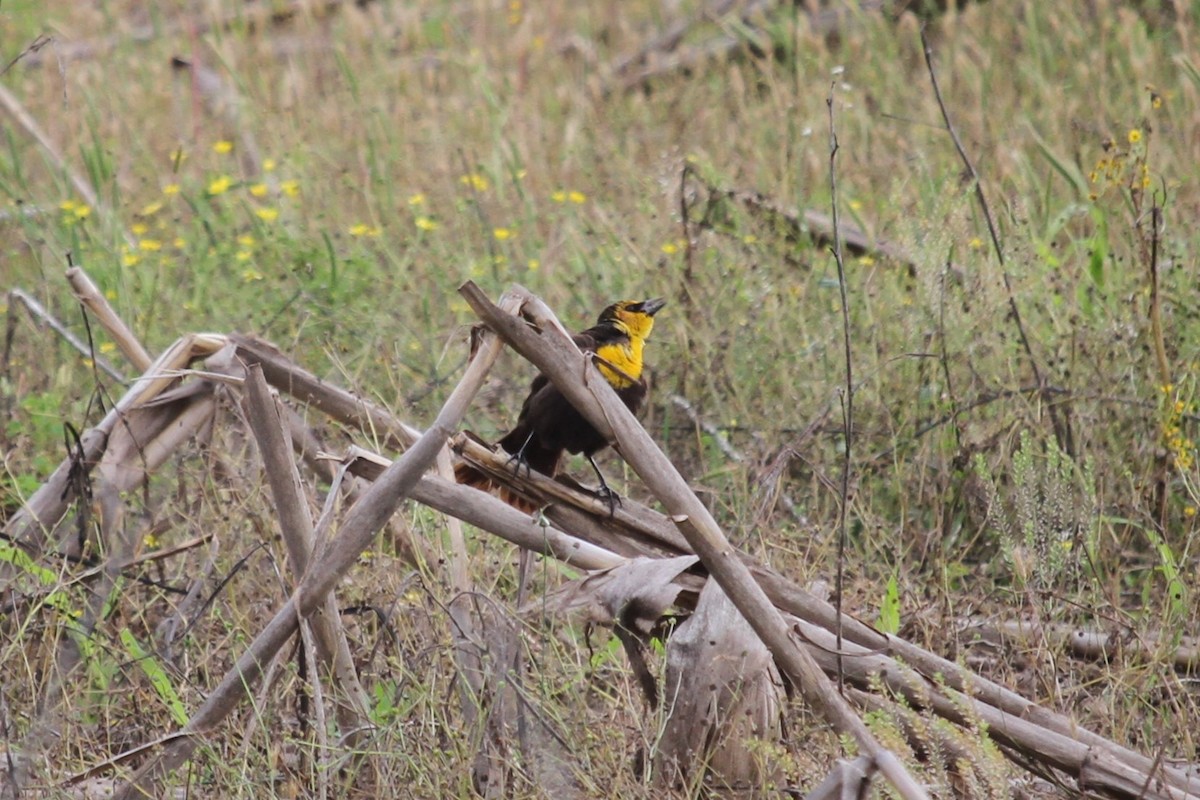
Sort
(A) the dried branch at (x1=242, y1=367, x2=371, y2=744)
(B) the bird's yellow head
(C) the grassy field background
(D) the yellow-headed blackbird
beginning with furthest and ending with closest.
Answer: (B) the bird's yellow head < (D) the yellow-headed blackbird < (C) the grassy field background < (A) the dried branch at (x1=242, y1=367, x2=371, y2=744)

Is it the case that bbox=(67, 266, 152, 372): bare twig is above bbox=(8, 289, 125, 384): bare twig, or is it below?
above

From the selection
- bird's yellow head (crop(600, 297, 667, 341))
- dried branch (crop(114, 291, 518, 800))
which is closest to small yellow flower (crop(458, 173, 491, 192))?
bird's yellow head (crop(600, 297, 667, 341))

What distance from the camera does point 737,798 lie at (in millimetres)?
2721

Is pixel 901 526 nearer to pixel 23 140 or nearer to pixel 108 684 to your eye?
pixel 108 684

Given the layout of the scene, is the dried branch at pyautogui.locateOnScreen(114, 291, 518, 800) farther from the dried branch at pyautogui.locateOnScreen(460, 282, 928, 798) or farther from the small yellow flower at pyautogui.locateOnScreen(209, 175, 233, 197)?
the small yellow flower at pyautogui.locateOnScreen(209, 175, 233, 197)

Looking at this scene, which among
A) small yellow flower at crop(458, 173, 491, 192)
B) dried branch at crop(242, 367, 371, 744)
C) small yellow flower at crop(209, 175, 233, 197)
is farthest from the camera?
small yellow flower at crop(458, 173, 491, 192)

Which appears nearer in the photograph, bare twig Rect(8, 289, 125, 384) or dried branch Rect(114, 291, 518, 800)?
dried branch Rect(114, 291, 518, 800)

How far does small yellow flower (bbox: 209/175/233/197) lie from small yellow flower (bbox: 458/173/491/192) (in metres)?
1.02

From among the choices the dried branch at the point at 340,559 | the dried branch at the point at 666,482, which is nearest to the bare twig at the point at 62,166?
the dried branch at the point at 340,559

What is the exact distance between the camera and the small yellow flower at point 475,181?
6.32 meters

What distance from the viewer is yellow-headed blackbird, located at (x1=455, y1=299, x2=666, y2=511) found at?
358 centimetres

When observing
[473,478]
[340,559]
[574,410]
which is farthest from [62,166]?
[340,559]

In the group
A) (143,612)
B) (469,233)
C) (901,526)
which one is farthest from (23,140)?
(901,526)

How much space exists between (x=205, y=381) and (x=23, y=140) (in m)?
5.14
